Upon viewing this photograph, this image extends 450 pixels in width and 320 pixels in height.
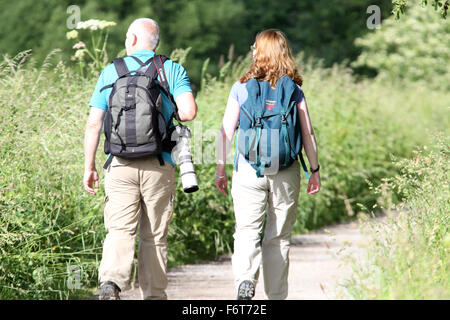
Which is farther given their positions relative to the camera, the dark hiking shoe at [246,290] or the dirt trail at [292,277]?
the dirt trail at [292,277]

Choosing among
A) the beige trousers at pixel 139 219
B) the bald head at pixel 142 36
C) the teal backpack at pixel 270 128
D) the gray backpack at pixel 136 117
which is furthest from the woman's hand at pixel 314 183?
the bald head at pixel 142 36

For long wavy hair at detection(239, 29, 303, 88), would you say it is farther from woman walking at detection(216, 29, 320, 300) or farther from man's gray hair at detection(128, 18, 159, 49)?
man's gray hair at detection(128, 18, 159, 49)

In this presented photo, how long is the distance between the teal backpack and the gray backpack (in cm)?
58

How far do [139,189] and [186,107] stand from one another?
1.99ft

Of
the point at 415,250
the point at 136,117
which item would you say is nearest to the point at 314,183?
the point at 415,250

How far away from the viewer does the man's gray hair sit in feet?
18.2

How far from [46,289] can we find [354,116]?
24.9ft

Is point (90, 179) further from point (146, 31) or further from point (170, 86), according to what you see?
point (146, 31)

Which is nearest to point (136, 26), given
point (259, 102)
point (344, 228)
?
point (259, 102)

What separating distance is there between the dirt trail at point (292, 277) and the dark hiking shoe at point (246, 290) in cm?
79

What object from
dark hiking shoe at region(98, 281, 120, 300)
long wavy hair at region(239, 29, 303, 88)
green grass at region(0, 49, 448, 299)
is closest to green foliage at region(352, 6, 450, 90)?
green grass at region(0, 49, 448, 299)

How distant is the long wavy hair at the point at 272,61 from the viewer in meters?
5.69

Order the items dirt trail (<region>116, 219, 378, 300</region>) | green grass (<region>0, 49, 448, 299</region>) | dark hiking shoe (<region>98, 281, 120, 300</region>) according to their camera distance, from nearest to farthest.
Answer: dark hiking shoe (<region>98, 281, 120, 300</region>) → green grass (<region>0, 49, 448, 299</region>) → dirt trail (<region>116, 219, 378, 300</region>)

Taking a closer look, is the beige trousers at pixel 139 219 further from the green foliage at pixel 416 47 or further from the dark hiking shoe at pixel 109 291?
the green foliage at pixel 416 47
